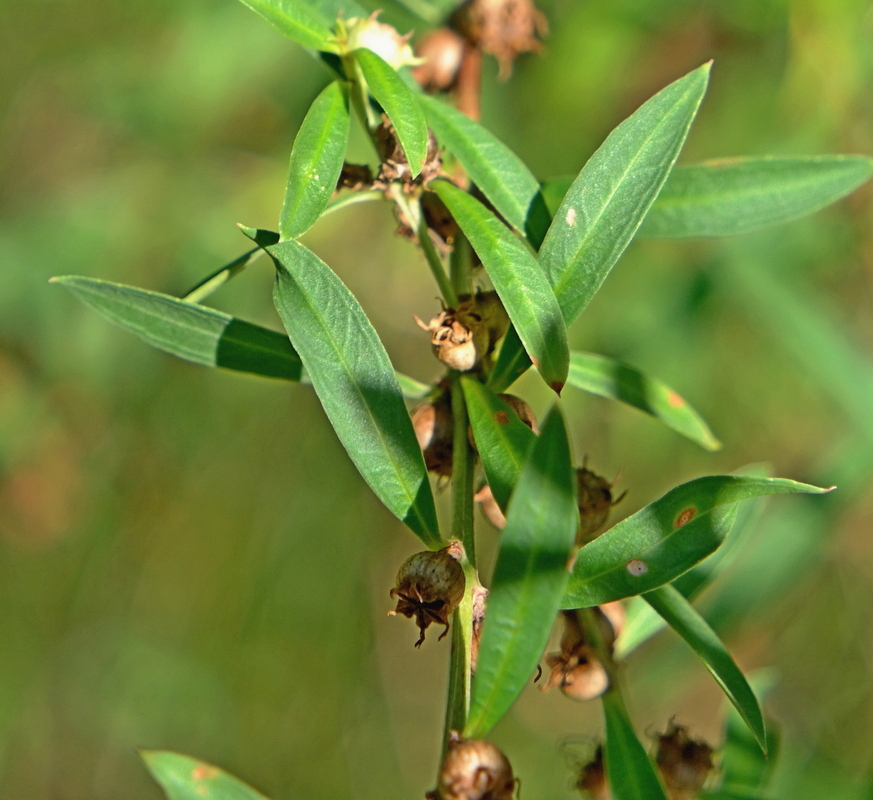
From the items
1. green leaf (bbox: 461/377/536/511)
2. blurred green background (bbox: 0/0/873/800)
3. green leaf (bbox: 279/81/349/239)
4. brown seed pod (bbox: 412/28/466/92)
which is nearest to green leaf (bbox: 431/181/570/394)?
green leaf (bbox: 461/377/536/511)

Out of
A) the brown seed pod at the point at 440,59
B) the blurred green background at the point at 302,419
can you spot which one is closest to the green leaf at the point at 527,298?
the brown seed pod at the point at 440,59

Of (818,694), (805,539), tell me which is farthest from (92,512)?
(818,694)

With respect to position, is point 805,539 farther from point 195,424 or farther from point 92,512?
point 92,512

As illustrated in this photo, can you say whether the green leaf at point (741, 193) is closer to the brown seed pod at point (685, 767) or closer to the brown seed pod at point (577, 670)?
the brown seed pod at point (577, 670)

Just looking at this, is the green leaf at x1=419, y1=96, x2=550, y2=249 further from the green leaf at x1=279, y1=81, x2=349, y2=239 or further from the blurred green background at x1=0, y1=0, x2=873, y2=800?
the blurred green background at x1=0, y1=0, x2=873, y2=800

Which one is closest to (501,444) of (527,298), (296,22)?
(527,298)

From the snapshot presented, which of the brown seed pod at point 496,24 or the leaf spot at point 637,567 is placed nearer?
the leaf spot at point 637,567
